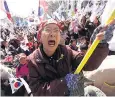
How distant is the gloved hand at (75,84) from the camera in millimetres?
2127

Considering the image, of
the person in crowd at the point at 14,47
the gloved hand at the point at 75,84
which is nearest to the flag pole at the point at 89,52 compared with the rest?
the gloved hand at the point at 75,84

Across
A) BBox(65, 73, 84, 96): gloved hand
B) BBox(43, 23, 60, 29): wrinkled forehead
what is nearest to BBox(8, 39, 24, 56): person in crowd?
BBox(43, 23, 60, 29): wrinkled forehead

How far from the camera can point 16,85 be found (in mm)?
4227

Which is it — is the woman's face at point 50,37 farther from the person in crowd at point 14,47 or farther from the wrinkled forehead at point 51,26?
the person in crowd at point 14,47

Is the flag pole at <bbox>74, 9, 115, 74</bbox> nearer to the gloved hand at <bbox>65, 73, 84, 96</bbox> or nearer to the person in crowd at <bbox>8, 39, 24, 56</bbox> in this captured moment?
the gloved hand at <bbox>65, 73, 84, 96</bbox>

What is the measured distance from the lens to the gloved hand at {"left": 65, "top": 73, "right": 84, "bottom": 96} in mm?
2127

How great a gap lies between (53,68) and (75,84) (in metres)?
0.22

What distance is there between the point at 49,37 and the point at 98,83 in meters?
1.32

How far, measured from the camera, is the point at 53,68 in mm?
2186

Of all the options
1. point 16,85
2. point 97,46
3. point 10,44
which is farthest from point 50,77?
point 10,44

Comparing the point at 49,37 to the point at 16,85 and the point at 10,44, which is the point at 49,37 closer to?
the point at 16,85

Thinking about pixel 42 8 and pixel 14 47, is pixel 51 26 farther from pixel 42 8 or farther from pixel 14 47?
pixel 42 8

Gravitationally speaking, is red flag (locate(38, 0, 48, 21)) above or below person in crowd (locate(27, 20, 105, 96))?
below

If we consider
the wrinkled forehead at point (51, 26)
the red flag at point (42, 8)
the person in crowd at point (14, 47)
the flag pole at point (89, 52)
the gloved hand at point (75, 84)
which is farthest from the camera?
the red flag at point (42, 8)
